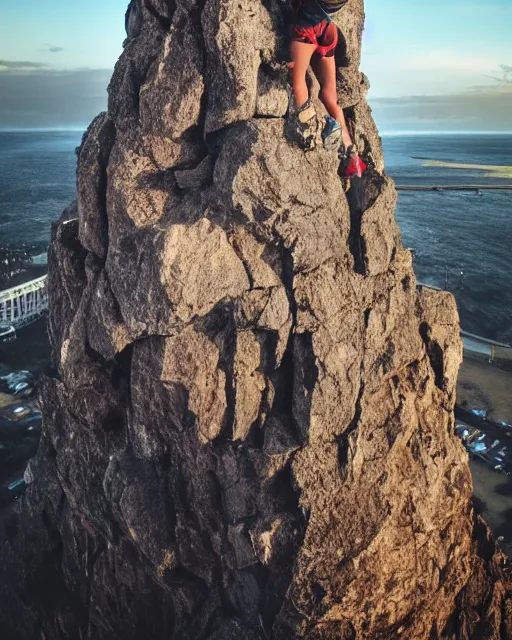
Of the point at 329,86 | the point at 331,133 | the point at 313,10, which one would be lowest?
the point at 331,133

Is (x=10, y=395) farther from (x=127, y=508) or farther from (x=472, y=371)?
(x=472, y=371)

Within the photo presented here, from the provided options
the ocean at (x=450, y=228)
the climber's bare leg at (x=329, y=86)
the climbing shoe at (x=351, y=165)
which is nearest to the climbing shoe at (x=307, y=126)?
the climber's bare leg at (x=329, y=86)

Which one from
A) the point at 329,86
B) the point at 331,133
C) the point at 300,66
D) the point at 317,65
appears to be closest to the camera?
the point at 300,66

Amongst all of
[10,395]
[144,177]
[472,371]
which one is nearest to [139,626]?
[144,177]

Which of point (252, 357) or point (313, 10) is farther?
point (252, 357)

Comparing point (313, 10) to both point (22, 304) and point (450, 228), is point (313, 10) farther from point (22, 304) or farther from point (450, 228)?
point (450, 228)

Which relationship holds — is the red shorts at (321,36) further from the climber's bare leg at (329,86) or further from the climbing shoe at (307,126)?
the climbing shoe at (307,126)

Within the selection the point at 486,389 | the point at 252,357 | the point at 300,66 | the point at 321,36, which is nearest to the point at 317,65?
the point at 321,36

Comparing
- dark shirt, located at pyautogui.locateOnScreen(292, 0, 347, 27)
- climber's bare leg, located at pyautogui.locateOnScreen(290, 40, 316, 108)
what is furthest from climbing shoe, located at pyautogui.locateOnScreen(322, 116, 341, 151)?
dark shirt, located at pyautogui.locateOnScreen(292, 0, 347, 27)
